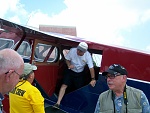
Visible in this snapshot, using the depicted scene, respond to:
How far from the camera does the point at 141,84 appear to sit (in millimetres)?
4750

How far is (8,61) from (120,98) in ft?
5.75

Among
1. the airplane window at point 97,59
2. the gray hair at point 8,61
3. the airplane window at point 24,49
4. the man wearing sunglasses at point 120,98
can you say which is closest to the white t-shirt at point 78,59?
the airplane window at point 97,59

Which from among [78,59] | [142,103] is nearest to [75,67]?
[78,59]

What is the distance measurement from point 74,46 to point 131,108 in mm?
3429

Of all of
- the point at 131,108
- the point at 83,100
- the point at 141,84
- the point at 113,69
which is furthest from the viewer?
the point at 83,100

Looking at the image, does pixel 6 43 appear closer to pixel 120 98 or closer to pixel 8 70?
pixel 120 98

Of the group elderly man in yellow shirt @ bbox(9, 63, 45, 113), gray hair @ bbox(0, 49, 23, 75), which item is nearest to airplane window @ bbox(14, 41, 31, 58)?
elderly man in yellow shirt @ bbox(9, 63, 45, 113)

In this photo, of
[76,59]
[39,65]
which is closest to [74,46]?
[76,59]

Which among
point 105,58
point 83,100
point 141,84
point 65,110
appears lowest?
point 65,110

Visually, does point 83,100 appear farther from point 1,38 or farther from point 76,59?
point 1,38

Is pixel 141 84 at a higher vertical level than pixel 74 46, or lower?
lower

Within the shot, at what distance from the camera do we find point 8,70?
166 cm

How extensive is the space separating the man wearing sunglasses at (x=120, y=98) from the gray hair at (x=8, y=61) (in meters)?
1.56

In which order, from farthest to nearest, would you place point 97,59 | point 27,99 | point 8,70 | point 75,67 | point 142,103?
point 97,59, point 75,67, point 27,99, point 142,103, point 8,70
